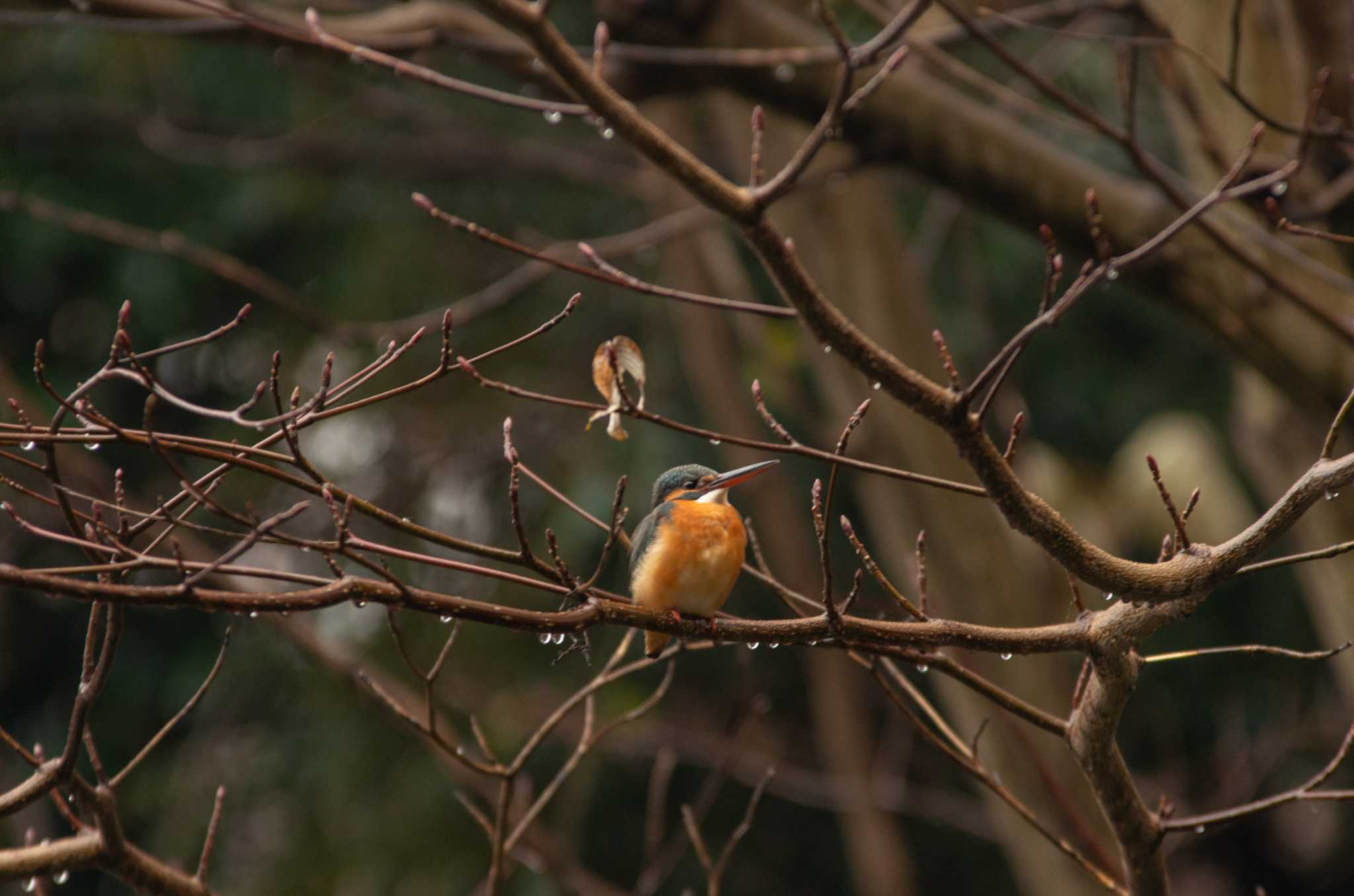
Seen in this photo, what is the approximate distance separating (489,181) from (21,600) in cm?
509

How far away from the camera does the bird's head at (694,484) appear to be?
9.64ft

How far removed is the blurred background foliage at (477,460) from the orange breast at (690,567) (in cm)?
443

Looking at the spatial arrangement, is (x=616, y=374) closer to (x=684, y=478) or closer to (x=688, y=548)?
(x=688, y=548)

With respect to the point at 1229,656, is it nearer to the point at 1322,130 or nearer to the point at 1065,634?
the point at 1322,130

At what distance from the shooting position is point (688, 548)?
269cm

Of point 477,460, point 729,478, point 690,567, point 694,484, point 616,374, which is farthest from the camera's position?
point 477,460

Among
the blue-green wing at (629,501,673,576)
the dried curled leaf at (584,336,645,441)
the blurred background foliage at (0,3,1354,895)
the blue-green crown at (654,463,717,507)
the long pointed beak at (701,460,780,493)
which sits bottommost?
the blurred background foliage at (0,3,1354,895)

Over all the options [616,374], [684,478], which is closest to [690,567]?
[684,478]

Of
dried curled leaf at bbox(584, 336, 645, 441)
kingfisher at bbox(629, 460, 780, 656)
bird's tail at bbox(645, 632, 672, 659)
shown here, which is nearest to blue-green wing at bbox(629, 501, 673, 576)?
kingfisher at bbox(629, 460, 780, 656)

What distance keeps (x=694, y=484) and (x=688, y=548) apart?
0.36m

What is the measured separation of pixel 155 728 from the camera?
32.6 ft

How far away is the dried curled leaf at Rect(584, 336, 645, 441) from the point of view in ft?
5.59

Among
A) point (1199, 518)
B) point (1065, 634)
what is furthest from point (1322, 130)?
point (1199, 518)

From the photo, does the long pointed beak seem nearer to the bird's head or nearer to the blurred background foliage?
the bird's head
